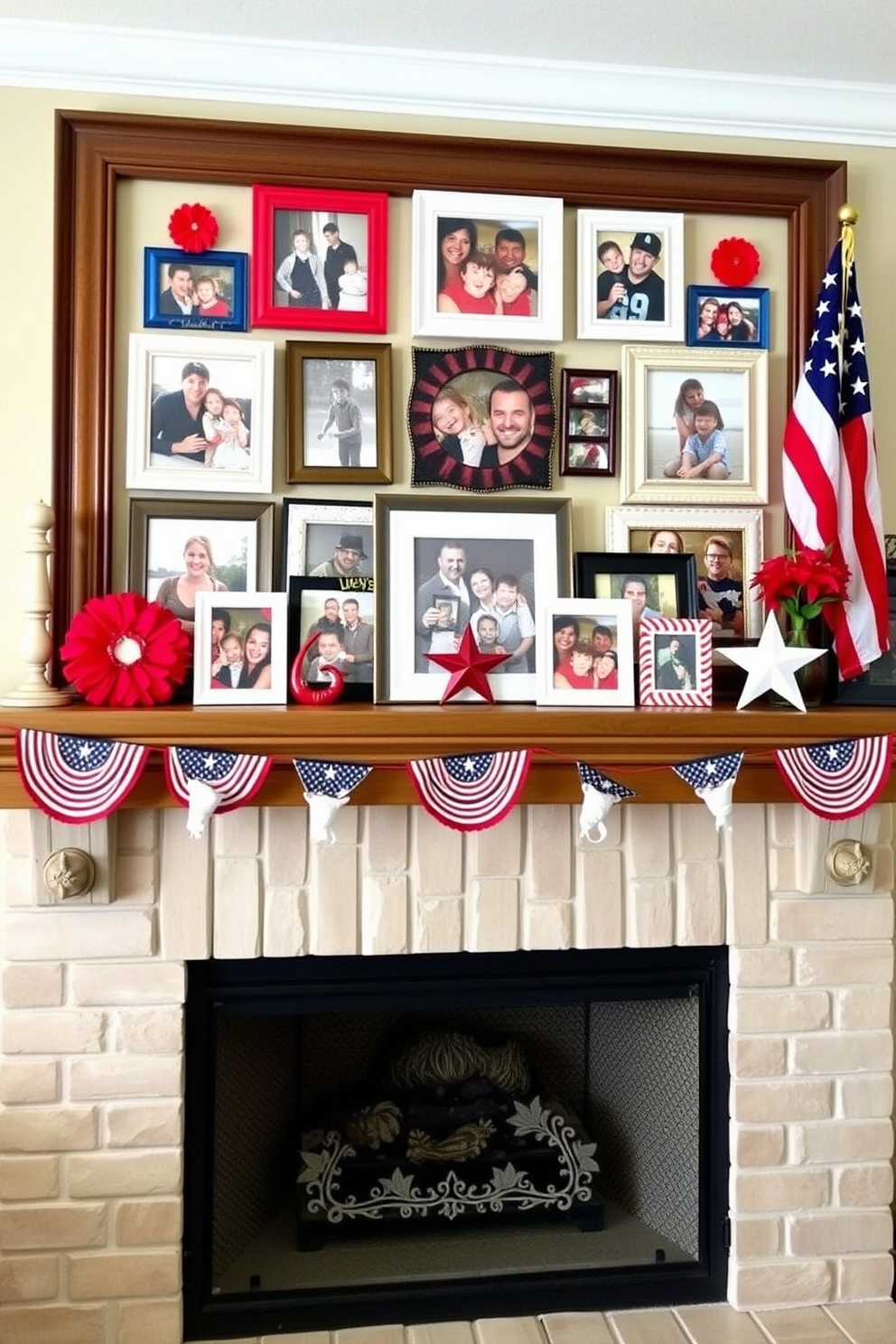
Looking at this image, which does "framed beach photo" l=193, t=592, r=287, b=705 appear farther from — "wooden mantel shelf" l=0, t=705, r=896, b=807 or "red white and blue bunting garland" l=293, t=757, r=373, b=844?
"red white and blue bunting garland" l=293, t=757, r=373, b=844

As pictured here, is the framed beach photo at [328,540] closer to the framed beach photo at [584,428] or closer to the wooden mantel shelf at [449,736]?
the wooden mantel shelf at [449,736]

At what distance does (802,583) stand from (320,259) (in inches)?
43.0

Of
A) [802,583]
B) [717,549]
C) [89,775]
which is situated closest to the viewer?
[89,775]

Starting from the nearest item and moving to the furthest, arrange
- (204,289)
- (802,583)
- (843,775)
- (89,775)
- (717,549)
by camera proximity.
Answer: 1. (89,775)
2. (843,775)
3. (802,583)
4. (204,289)
5. (717,549)

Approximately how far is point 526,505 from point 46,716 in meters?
0.96

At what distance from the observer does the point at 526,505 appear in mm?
2098

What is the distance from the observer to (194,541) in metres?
2.03

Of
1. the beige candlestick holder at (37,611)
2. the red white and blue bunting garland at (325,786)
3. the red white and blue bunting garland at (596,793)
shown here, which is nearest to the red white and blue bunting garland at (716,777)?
the red white and blue bunting garland at (596,793)

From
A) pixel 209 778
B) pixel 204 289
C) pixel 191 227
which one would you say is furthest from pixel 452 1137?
pixel 191 227

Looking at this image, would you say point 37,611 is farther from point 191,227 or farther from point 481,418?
point 481,418

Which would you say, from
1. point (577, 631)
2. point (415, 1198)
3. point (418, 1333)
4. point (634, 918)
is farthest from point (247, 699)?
point (418, 1333)

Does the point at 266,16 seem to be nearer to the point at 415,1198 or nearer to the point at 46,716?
the point at 46,716

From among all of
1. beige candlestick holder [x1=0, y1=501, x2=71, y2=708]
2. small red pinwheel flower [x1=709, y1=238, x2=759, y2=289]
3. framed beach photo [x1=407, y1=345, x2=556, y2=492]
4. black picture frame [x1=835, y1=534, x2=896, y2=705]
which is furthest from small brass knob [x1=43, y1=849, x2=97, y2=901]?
small red pinwheel flower [x1=709, y1=238, x2=759, y2=289]

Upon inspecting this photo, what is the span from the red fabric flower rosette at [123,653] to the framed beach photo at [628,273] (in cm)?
101
